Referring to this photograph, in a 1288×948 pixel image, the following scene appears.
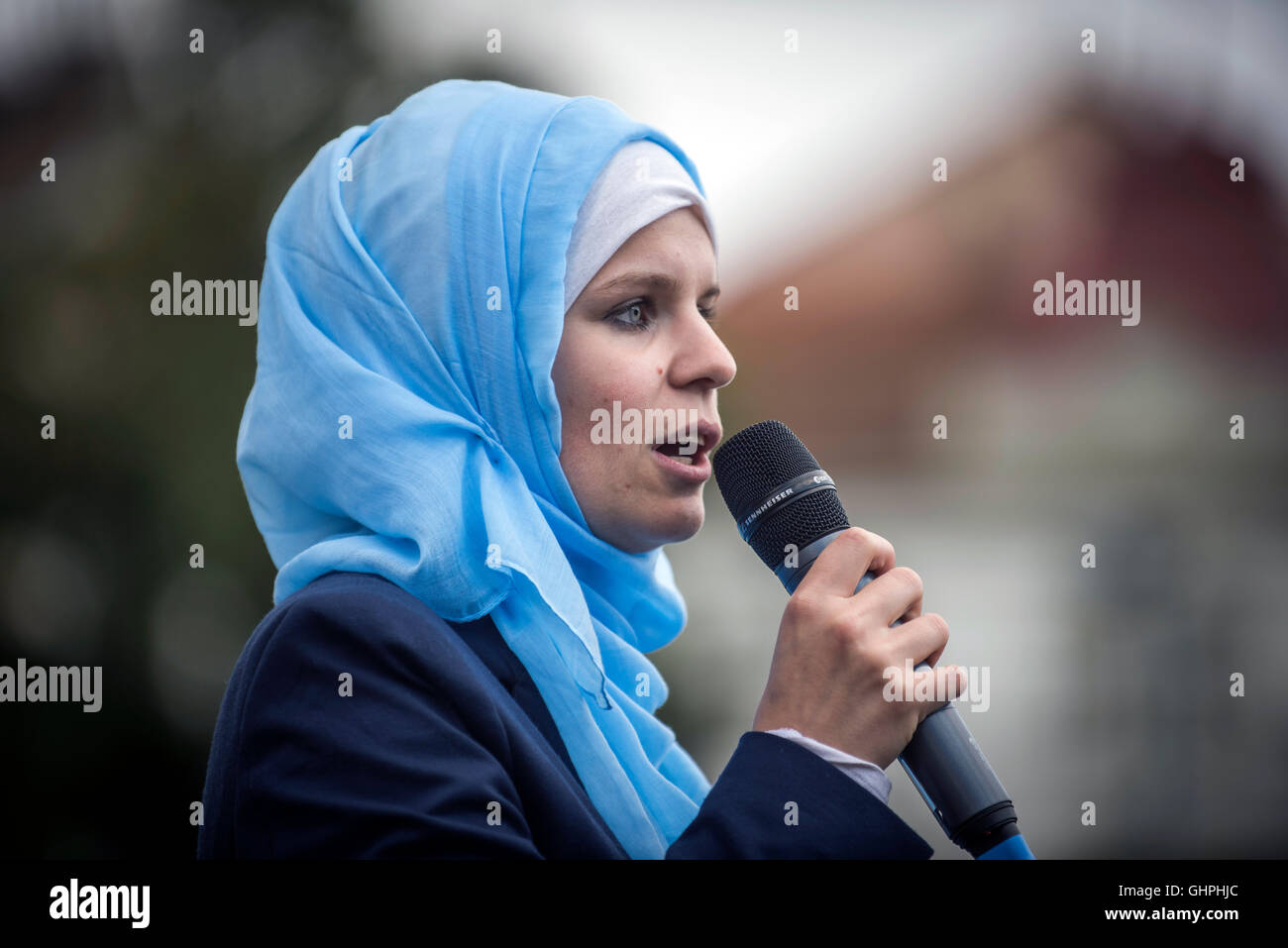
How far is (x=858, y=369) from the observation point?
16.5ft

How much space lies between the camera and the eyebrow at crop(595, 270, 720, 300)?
4.84ft

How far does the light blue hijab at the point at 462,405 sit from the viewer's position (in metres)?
1.34

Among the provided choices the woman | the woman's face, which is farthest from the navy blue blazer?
the woman's face

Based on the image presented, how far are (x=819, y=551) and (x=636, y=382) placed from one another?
351mm

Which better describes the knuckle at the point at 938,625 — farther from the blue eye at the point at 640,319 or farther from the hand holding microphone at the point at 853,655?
the blue eye at the point at 640,319

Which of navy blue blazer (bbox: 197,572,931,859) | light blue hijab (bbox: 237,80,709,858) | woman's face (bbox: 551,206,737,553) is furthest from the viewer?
woman's face (bbox: 551,206,737,553)

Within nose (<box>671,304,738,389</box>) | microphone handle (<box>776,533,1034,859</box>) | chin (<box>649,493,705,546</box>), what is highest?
nose (<box>671,304,738,389</box>)

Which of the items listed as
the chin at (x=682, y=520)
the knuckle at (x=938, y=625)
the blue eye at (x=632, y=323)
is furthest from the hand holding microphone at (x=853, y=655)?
the blue eye at (x=632, y=323)

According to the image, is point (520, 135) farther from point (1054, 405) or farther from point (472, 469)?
point (1054, 405)

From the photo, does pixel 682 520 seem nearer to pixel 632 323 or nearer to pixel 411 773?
pixel 632 323

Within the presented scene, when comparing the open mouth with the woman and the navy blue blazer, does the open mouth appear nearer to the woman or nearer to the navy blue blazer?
the woman

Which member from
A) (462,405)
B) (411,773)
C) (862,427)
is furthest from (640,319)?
(862,427)

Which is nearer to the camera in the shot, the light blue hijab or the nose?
the light blue hijab

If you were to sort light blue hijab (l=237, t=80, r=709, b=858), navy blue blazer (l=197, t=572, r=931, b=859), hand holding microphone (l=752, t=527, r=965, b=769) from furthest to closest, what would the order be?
light blue hijab (l=237, t=80, r=709, b=858) < hand holding microphone (l=752, t=527, r=965, b=769) < navy blue blazer (l=197, t=572, r=931, b=859)
